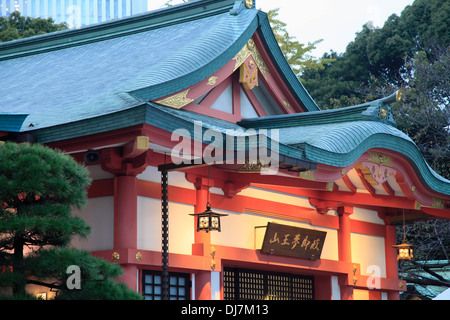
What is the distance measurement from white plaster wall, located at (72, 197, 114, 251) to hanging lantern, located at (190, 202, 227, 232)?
118 cm

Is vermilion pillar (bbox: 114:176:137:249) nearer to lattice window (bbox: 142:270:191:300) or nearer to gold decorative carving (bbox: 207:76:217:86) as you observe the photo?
lattice window (bbox: 142:270:191:300)

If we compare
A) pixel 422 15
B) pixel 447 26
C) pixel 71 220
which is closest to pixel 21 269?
pixel 71 220

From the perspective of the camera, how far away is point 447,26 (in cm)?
2550

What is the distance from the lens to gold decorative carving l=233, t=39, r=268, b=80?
11.4 m

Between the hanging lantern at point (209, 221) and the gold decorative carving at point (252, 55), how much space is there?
2929 millimetres

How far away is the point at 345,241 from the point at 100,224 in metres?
5.26

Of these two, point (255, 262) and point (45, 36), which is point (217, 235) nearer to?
point (255, 262)

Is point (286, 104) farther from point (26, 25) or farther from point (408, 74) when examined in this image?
point (26, 25)

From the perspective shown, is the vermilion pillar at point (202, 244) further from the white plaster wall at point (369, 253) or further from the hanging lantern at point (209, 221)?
the white plaster wall at point (369, 253)

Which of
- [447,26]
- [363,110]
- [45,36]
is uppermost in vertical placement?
[447,26]

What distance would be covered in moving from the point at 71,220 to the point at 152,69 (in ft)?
14.0

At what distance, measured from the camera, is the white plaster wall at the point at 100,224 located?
30.6 feet

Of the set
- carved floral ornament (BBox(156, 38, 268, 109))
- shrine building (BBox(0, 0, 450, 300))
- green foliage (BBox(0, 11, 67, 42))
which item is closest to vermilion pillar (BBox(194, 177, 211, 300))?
shrine building (BBox(0, 0, 450, 300))

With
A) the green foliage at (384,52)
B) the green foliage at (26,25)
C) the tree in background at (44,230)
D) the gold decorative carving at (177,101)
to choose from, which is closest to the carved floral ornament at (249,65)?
the gold decorative carving at (177,101)
